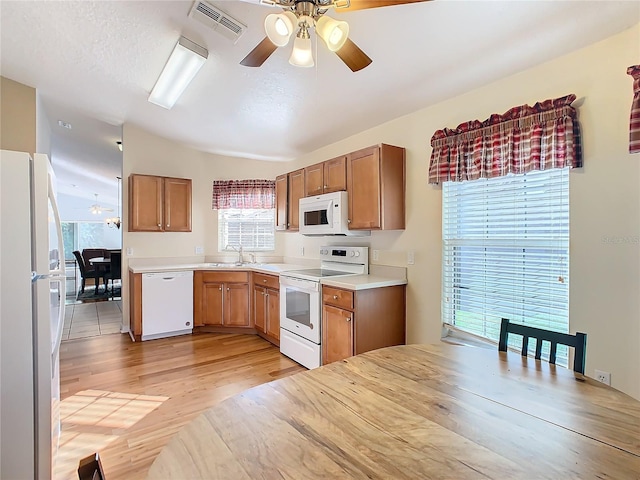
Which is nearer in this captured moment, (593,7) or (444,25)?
(593,7)

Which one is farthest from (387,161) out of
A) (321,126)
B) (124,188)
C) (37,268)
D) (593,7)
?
(124,188)

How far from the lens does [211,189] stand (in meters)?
4.81

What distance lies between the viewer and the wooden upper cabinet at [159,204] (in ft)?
13.4

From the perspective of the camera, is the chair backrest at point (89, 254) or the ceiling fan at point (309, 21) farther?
the chair backrest at point (89, 254)

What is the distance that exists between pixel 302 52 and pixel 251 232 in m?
3.61

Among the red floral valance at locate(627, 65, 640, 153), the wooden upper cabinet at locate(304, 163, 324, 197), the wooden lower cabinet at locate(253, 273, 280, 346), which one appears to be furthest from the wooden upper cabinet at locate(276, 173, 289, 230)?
the red floral valance at locate(627, 65, 640, 153)

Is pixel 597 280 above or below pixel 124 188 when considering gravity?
below

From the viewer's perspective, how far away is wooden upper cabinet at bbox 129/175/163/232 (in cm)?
409

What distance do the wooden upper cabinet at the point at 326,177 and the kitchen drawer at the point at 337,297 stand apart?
1034 millimetres

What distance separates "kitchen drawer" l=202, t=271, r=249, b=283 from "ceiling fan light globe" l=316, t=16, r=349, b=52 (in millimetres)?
3191

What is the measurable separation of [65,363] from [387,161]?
3.78 meters

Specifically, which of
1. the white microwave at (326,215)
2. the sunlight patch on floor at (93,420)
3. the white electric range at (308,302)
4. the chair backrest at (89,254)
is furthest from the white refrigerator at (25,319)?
the chair backrest at (89,254)

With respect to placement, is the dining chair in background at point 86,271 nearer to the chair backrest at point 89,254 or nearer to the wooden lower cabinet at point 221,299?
the chair backrest at point 89,254

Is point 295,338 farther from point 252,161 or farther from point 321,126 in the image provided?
point 252,161
